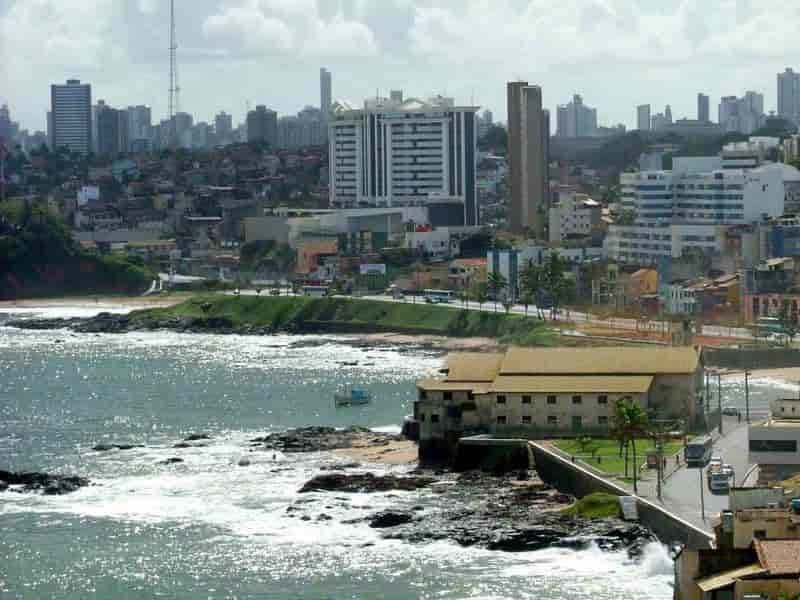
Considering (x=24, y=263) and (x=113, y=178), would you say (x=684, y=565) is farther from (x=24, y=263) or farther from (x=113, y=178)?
(x=113, y=178)

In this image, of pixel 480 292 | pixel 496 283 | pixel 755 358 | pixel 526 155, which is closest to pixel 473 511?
pixel 755 358

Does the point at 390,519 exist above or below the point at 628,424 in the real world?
below

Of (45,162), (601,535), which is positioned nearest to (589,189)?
(45,162)

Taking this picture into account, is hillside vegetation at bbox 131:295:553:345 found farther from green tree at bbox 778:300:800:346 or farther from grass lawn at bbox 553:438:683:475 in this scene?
grass lawn at bbox 553:438:683:475

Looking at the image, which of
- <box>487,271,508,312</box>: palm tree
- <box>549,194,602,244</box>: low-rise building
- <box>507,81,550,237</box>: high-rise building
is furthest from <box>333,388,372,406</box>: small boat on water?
<box>507,81,550,237</box>: high-rise building

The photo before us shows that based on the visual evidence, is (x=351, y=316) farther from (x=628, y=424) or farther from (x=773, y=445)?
(x=773, y=445)

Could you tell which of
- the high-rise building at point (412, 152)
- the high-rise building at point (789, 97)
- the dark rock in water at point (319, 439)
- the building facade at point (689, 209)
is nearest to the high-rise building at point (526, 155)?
the high-rise building at point (412, 152)
